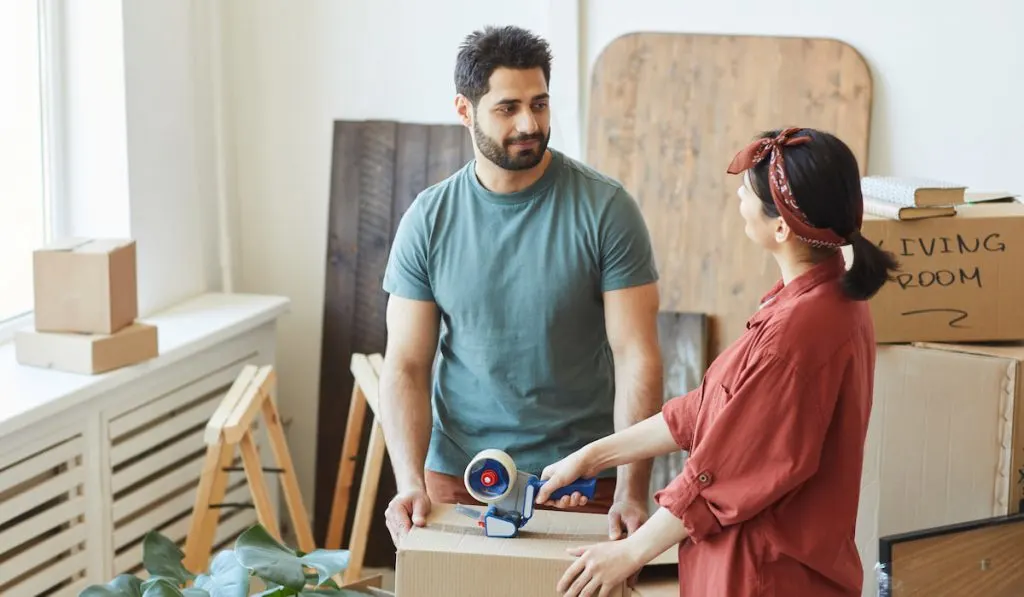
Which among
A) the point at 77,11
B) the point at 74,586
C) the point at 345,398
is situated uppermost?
the point at 77,11

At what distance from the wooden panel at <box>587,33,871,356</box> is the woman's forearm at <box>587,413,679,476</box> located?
144 cm

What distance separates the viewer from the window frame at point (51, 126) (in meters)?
3.28

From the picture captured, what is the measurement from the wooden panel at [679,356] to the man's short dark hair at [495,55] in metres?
1.25

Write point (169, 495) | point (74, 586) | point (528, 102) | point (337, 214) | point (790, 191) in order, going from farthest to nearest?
point (337, 214), point (169, 495), point (74, 586), point (528, 102), point (790, 191)

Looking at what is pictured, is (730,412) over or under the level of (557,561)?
over

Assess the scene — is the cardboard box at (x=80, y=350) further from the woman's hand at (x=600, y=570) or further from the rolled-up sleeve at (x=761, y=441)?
the rolled-up sleeve at (x=761, y=441)

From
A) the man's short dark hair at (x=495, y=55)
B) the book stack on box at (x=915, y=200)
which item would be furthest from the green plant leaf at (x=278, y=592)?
the book stack on box at (x=915, y=200)

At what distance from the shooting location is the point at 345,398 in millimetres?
3781

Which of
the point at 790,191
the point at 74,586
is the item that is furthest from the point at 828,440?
the point at 74,586

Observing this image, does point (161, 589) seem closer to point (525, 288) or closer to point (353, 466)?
point (525, 288)

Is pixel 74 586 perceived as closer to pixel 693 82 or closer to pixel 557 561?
pixel 557 561

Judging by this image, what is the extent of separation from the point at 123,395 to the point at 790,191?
199cm

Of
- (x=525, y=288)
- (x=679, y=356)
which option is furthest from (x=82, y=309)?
(x=679, y=356)

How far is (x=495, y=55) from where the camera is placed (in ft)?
7.39
